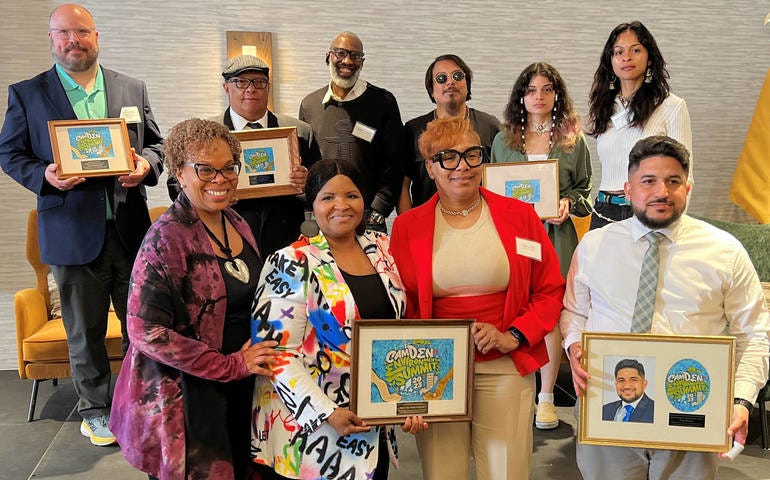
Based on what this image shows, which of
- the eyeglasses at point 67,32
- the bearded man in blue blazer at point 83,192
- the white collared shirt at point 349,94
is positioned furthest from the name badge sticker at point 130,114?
the white collared shirt at point 349,94

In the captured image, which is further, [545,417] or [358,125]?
[545,417]

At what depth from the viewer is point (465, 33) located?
16.8ft

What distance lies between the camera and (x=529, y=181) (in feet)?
11.5

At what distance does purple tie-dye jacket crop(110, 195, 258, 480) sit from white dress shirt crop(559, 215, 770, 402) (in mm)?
1169

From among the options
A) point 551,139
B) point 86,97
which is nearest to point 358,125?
point 551,139

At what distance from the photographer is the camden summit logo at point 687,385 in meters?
1.98

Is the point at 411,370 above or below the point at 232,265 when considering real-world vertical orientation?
below

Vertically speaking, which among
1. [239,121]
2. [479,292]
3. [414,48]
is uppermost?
[414,48]

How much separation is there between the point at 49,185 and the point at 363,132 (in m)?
1.55

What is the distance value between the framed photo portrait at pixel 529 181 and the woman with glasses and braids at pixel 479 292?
3.85 feet

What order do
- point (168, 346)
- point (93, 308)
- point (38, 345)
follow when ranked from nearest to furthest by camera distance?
point (168, 346) < point (93, 308) < point (38, 345)

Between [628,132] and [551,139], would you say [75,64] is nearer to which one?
[551,139]

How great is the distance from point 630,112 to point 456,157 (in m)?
1.66

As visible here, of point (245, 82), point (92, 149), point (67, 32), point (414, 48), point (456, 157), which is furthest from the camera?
point (414, 48)
